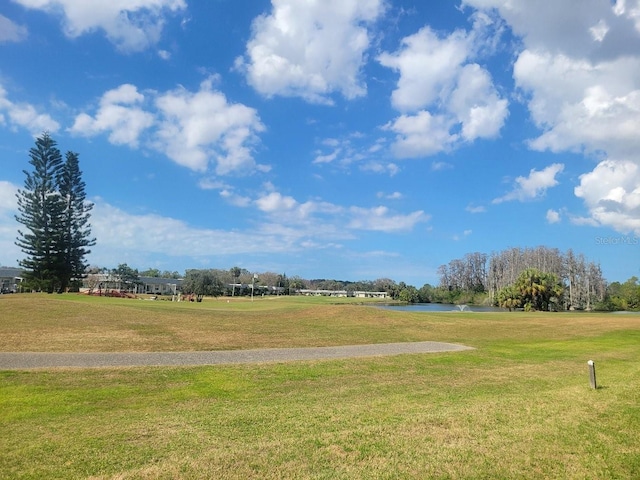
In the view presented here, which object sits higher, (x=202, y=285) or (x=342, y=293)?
(x=202, y=285)

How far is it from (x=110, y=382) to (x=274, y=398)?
391cm

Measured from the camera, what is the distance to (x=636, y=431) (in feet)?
20.0

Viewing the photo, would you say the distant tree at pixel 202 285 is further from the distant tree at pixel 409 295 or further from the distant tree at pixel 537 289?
the distant tree at pixel 537 289

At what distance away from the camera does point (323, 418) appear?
22.5 feet

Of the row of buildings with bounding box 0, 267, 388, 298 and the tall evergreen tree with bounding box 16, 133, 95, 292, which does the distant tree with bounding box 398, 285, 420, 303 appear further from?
the tall evergreen tree with bounding box 16, 133, 95, 292

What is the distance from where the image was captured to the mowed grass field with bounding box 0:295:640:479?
4.81 metres

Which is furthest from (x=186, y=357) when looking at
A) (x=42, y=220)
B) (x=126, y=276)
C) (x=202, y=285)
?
(x=126, y=276)

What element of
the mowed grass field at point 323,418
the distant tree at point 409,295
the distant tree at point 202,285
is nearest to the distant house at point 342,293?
the distant tree at point 409,295

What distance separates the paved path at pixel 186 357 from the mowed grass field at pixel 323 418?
943 mm

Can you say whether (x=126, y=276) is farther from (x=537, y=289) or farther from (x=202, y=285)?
(x=537, y=289)

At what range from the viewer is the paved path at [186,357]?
11.4 m

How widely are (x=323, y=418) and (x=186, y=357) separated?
7.60 metres

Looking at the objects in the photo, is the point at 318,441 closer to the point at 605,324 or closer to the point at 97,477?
the point at 97,477

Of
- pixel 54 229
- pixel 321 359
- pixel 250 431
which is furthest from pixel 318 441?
pixel 54 229
